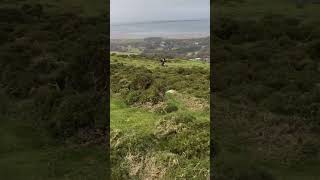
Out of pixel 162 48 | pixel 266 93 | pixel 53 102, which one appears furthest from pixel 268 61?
pixel 53 102

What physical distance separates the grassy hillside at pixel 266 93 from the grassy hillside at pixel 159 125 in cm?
62

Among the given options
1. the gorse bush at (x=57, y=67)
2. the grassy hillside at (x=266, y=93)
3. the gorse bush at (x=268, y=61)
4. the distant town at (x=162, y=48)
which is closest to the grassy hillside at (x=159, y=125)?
the grassy hillside at (x=266, y=93)

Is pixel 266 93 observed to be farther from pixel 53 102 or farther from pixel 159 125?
pixel 53 102

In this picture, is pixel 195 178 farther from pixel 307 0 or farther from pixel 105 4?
pixel 307 0

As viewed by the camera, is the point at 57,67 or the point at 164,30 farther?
the point at 164,30

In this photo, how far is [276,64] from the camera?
26.9 metres

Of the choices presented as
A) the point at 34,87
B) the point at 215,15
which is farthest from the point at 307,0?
the point at 34,87

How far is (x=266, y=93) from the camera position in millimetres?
21969

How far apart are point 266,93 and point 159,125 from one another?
21.4 ft

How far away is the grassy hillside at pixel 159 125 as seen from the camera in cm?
1485

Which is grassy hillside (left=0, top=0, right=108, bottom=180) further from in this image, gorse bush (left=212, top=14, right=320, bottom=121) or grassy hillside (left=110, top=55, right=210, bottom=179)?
Result: gorse bush (left=212, top=14, right=320, bottom=121)

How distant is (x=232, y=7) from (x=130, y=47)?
981 cm

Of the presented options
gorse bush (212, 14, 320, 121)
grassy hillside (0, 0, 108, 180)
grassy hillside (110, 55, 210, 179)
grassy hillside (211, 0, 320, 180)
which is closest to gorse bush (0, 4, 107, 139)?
grassy hillside (0, 0, 108, 180)

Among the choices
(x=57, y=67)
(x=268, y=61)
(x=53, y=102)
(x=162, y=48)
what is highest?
(x=162, y=48)
